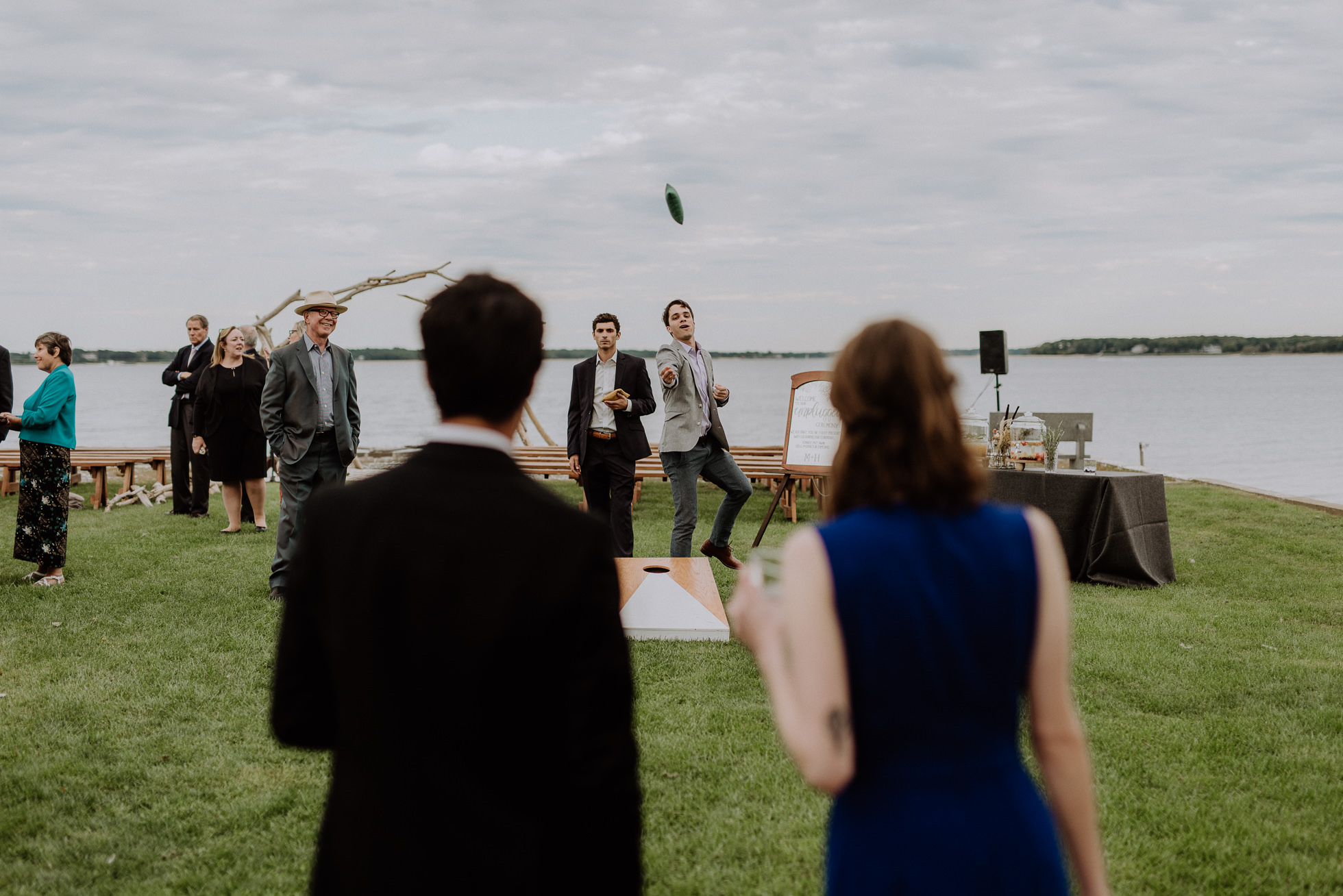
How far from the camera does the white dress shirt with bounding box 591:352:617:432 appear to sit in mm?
7480

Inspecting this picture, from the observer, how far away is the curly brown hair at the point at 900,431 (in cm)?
150

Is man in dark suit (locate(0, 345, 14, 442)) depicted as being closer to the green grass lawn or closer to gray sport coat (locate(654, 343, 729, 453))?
the green grass lawn

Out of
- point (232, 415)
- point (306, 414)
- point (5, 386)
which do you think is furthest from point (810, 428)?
point (5, 386)

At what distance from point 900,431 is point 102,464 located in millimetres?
13621

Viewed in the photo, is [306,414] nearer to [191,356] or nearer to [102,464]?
[191,356]

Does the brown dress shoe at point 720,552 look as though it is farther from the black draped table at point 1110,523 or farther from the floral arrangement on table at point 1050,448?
the floral arrangement on table at point 1050,448

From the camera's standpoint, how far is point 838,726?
144cm

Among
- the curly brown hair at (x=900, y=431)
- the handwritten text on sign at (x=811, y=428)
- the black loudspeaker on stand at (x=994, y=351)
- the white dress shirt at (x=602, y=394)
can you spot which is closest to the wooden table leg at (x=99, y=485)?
the white dress shirt at (x=602, y=394)

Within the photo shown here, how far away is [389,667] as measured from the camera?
1.43m

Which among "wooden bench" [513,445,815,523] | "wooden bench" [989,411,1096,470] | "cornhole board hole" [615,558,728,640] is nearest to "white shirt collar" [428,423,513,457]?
"cornhole board hole" [615,558,728,640]

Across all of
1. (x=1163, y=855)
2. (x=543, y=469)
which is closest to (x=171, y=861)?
(x=1163, y=855)

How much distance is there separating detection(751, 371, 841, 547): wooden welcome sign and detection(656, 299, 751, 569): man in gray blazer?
140 cm

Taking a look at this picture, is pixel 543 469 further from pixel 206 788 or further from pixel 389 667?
pixel 389 667

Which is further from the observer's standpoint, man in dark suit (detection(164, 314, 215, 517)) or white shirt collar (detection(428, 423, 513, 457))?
man in dark suit (detection(164, 314, 215, 517))
